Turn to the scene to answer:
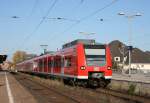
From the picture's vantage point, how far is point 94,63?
24.9 meters

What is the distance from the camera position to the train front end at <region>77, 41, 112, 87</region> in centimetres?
2459

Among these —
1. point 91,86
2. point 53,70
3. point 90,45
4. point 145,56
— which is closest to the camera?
point 90,45

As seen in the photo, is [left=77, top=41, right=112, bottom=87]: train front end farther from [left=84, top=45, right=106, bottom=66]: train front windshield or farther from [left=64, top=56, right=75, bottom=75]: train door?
[left=64, top=56, right=75, bottom=75]: train door

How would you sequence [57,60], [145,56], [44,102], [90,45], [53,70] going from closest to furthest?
[44,102] → [90,45] → [57,60] → [53,70] → [145,56]

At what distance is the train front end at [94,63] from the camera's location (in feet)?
80.7

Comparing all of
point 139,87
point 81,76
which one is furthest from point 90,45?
point 139,87

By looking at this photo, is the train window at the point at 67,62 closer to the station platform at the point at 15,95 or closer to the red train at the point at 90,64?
the red train at the point at 90,64

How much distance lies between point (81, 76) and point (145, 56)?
342 ft

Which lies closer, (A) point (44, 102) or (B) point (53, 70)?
(A) point (44, 102)

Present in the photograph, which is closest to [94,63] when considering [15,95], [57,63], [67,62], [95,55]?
[95,55]

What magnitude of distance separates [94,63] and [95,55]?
556 millimetres

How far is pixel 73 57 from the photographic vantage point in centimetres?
2616

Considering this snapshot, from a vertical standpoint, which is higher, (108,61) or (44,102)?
(108,61)

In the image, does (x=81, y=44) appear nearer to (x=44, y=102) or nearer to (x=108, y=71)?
(x=108, y=71)
